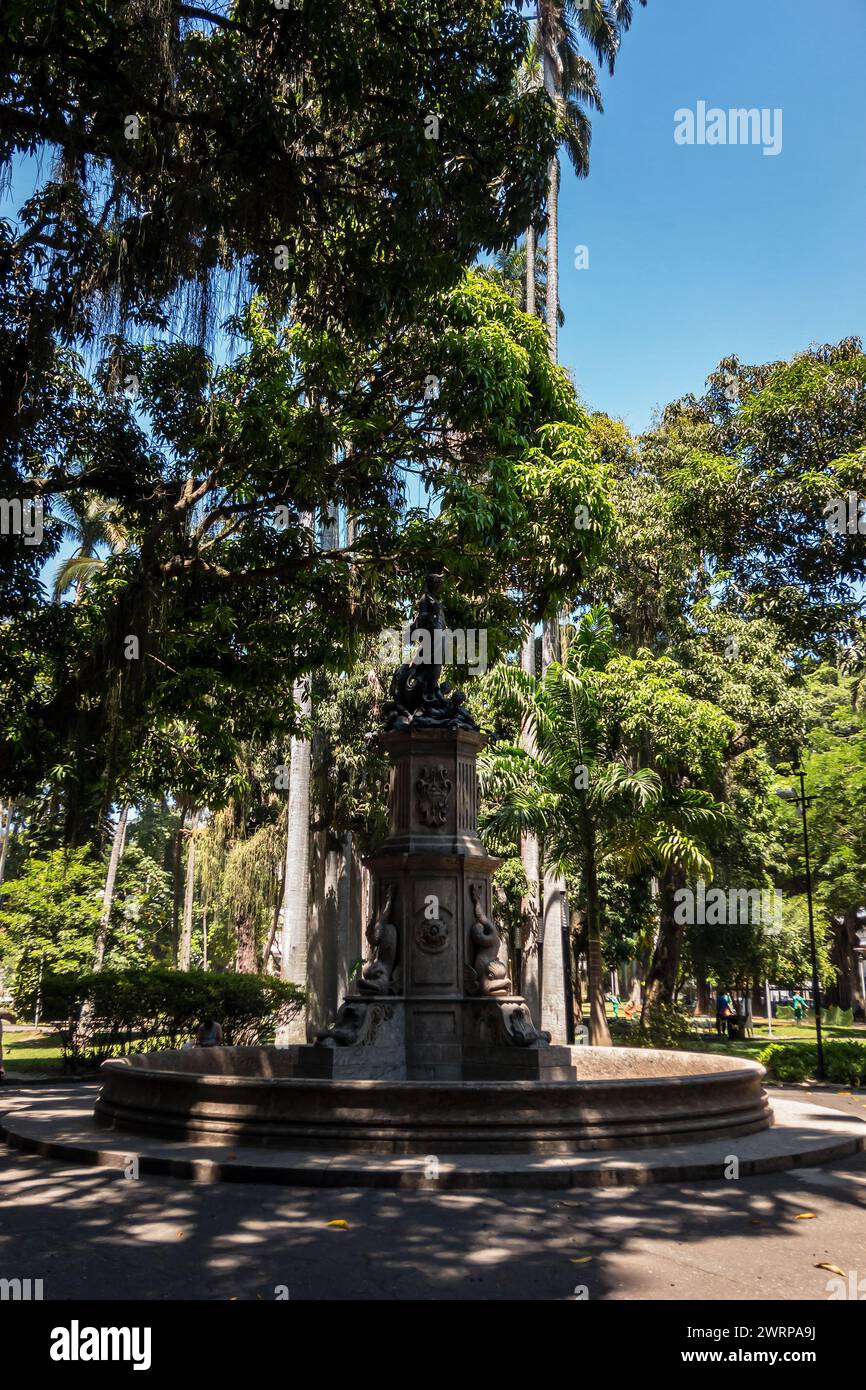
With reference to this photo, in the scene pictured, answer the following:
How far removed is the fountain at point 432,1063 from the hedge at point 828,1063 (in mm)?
5974

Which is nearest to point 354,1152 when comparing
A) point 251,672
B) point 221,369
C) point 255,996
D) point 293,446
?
point 251,672

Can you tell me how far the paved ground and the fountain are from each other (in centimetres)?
110

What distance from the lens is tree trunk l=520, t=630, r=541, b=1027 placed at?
77.0 feet

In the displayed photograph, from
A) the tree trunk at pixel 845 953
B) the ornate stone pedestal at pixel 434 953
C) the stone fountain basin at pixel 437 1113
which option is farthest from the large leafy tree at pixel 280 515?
the tree trunk at pixel 845 953

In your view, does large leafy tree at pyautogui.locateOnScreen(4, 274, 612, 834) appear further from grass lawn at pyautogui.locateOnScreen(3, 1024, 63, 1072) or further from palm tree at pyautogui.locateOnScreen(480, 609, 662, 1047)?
grass lawn at pyautogui.locateOnScreen(3, 1024, 63, 1072)

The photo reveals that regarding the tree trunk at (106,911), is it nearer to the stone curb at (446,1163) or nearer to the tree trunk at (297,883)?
the tree trunk at (297,883)

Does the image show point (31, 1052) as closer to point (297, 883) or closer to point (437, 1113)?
point (297, 883)

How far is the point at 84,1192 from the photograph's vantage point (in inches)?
259

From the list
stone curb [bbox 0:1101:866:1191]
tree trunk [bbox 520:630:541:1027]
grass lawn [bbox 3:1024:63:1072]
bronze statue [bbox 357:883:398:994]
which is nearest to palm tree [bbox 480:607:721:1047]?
tree trunk [bbox 520:630:541:1027]

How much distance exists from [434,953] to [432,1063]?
1065mm

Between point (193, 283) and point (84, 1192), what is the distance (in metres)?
6.69

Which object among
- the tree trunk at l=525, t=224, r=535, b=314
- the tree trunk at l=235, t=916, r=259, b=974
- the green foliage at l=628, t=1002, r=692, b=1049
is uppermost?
the tree trunk at l=525, t=224, r=535, b=314

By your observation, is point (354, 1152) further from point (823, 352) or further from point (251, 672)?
point (823, 352)
